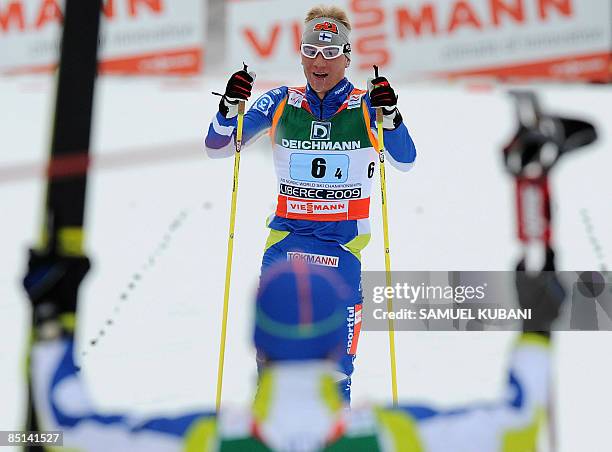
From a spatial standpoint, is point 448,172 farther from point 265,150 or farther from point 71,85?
point 71,85

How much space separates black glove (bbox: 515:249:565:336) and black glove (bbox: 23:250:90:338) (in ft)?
2.58

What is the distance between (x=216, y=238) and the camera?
721 cm

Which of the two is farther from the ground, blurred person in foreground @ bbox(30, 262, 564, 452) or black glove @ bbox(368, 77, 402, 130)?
black glove @ bbox(368, 77, 402, 130)

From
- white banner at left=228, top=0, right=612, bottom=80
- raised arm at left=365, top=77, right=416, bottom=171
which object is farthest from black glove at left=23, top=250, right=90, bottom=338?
white banner at left=228, top=0, right=612, bottom=80

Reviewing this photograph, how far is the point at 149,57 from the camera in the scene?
1218 centimetres

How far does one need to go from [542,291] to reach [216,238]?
5801mm

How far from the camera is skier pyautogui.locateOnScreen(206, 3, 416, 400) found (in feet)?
13.1

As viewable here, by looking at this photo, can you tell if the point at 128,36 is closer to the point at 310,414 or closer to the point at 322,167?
the point at 322,167

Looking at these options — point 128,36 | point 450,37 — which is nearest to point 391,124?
point 450,37

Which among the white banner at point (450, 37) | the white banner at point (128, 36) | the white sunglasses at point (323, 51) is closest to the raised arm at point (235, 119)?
the white sunglasses at point (323, 51)

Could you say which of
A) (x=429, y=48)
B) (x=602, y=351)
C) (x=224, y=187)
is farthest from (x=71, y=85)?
(x=429, y=48)

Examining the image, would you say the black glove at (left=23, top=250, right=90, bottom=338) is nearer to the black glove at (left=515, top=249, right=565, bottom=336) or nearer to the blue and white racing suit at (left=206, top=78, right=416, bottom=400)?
the black glove at (left=515, top=249, right=565, bottom=336)

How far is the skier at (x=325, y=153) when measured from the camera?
4.01 meters

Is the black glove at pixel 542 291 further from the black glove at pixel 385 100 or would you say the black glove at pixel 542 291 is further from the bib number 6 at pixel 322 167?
the bib number 6 at pixel 322 167
